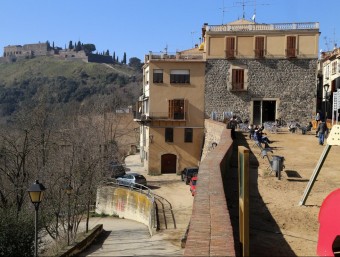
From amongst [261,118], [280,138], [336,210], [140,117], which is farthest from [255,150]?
[140,117]

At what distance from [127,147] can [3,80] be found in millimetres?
133908

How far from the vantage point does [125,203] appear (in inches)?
1086

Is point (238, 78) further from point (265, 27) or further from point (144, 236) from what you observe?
point (144, 236)

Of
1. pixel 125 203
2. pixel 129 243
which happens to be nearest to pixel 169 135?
pixel 125 203

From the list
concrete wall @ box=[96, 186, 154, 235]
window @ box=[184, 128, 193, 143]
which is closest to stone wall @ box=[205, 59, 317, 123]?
window @ box=[184, 128, 193, 143]

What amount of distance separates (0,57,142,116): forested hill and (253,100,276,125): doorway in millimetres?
62907

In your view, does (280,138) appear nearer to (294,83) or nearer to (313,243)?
(294,83)

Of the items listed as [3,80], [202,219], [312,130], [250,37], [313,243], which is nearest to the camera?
[202,219]

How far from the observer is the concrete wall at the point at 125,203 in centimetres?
2472

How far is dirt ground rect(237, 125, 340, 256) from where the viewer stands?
828cm

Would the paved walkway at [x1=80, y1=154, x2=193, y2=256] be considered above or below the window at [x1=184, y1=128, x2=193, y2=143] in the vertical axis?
below

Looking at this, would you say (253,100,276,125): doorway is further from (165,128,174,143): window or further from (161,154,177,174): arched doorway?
(161,154,177,174): arched doorway

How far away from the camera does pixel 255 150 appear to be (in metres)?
21.1

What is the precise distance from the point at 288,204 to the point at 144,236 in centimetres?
1054
